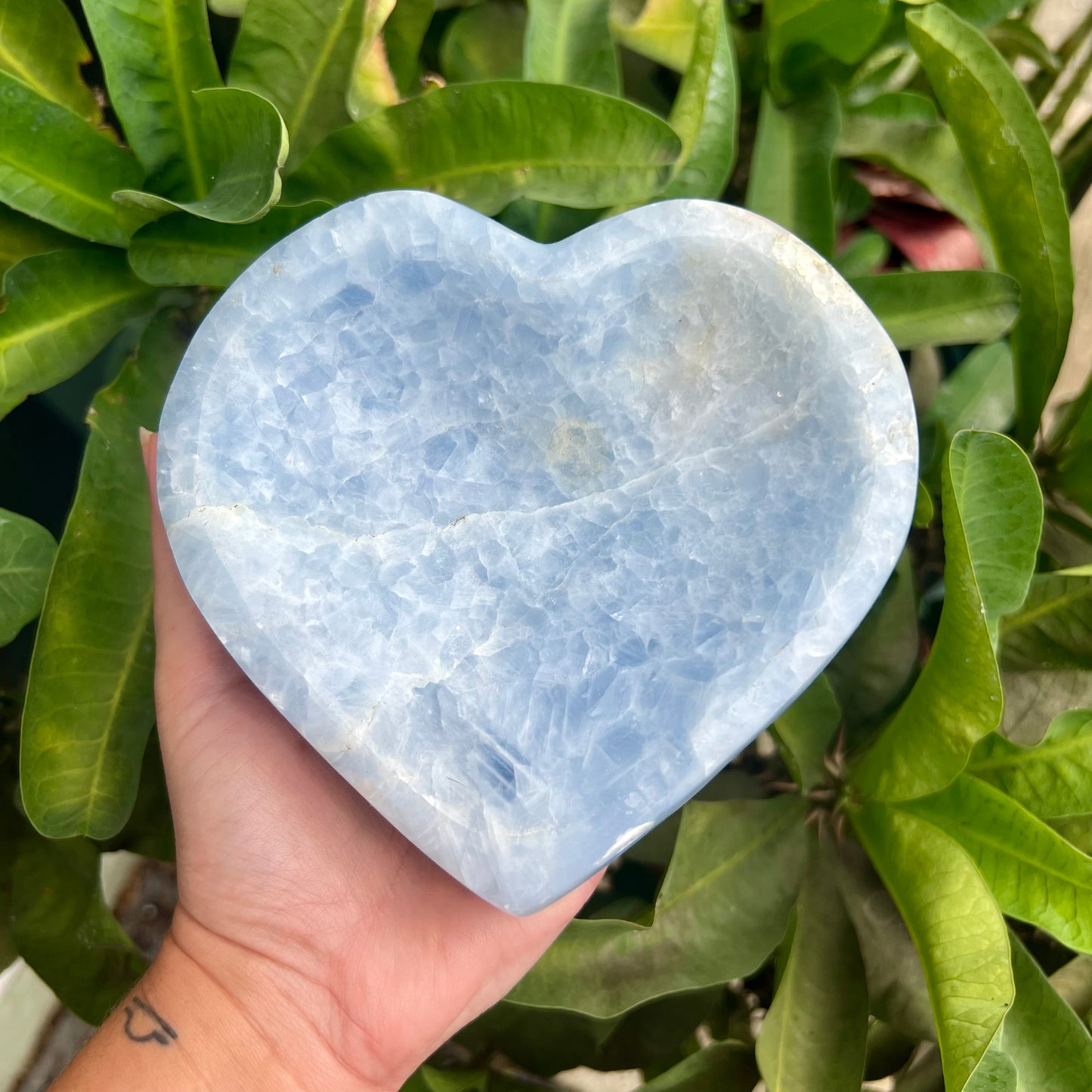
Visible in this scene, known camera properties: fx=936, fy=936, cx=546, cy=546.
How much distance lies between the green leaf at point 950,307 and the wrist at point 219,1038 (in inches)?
24.1

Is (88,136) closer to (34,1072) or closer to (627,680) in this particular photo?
(627,680)

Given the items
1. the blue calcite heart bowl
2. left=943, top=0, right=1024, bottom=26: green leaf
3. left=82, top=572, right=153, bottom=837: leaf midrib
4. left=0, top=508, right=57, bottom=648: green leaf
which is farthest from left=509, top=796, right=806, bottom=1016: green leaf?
left=943, top=0, right=1024, bottom=26: green leaf

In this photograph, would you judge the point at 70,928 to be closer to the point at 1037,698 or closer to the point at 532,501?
the point at 532,501

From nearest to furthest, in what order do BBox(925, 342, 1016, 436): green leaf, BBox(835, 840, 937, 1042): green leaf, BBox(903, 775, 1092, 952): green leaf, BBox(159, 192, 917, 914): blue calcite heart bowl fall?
BBox(159, 192, 917, 914): blue calcite heart bowl
BBox(903, 775, 1092, 952): green leaf
BBox(835, 840, 937, 1042): green leaf
BBox(925, 342, 1016, 436): green leaf

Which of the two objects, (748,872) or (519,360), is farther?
(748,872)

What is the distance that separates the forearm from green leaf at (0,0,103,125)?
0.57m

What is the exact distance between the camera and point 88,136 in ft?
2.04

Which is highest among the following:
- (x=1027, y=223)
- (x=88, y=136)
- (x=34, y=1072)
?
(x=1027, y=223)

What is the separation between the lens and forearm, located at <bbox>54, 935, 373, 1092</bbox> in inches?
22.1

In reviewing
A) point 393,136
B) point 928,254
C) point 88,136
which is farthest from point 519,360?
point 928,254

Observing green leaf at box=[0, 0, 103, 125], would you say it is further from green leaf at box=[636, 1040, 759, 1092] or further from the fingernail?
green leaf at box=[636, 1040, 759, 1092]

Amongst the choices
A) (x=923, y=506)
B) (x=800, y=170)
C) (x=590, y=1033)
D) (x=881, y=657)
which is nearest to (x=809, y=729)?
(x=881, y=657)

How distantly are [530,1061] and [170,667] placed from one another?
1.64 ft

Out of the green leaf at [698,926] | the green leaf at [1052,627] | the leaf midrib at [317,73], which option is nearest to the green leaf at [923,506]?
the green leaf at [1052,627]
